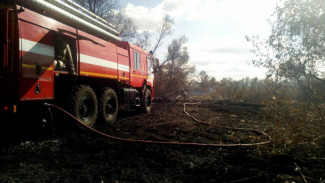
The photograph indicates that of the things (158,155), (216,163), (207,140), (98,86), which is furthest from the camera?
(98,86)

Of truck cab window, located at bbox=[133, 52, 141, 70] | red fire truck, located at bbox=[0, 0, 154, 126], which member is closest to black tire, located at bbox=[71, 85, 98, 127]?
red fire truck, located at bbox=[0, 0, 154, 126]

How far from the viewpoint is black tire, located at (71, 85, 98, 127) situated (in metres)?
5.07

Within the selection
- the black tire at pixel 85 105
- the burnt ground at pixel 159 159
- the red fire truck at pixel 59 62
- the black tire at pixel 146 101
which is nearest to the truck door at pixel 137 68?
the red fire truck at pixel 59 62

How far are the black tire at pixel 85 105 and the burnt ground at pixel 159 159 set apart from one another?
1.93 feet

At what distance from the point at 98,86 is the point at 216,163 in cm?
456

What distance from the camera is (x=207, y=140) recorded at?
4.71 metres

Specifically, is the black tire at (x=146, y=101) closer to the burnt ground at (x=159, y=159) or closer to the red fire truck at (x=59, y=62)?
the red fire truck at (x=59, y=62)

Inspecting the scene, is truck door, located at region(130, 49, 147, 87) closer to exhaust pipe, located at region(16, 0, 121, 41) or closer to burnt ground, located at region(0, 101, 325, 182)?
exhaust pipe, located at region(16, 0, 121, 41)

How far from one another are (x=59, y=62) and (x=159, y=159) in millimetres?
3364

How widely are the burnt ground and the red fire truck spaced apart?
89cm

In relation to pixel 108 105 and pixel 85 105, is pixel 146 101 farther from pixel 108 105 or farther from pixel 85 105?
pixel 85 105

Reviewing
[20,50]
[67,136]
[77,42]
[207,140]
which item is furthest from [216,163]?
[77,42]

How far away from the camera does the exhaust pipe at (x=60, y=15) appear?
4.05m

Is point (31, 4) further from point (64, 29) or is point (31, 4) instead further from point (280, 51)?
point (280, 51)
